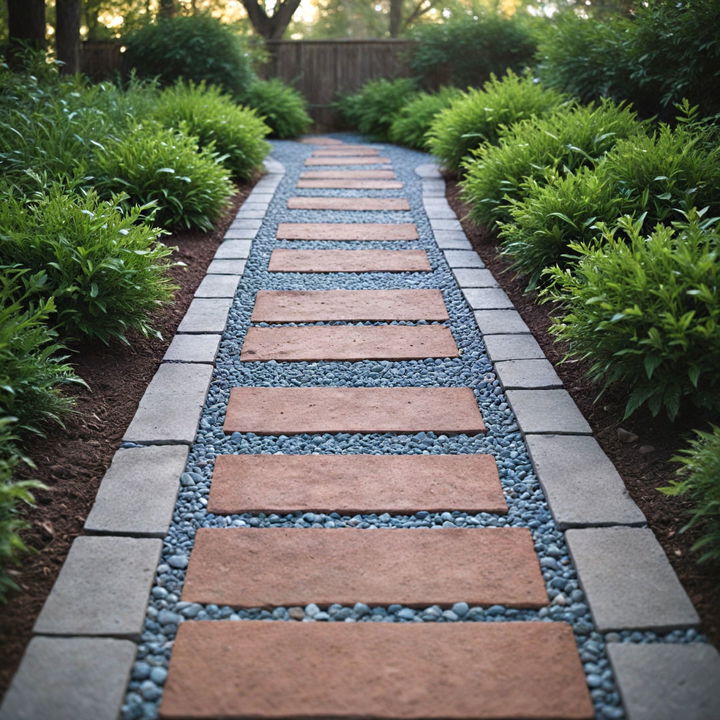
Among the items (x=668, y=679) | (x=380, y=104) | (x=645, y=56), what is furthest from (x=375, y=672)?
(x=380, y=104)

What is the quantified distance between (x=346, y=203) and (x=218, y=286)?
6.72ft

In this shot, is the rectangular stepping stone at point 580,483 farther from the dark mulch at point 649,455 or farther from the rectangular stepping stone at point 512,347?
the rectangular stepping stone at point 512,347

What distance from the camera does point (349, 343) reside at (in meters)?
3.27

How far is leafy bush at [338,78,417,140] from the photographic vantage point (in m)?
9.38

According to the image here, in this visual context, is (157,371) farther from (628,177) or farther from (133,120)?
(133,120)

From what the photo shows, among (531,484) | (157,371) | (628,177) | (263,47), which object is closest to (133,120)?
(157,371)

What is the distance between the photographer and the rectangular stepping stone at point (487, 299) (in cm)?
361

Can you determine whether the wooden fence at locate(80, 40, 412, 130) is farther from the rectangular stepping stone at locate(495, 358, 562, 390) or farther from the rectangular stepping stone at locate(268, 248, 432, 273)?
the rectangular stepping stone at locate(495, 358, 562, 390)

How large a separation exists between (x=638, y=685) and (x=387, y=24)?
19771 millimetres

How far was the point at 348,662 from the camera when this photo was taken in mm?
1635

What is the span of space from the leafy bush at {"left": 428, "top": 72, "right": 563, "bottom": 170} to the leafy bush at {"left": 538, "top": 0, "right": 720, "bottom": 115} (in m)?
0.34

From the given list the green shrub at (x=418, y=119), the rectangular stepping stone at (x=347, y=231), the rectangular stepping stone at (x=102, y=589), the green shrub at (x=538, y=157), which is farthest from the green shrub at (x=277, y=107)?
the rectangular stepping stone at (x=102, y=589)

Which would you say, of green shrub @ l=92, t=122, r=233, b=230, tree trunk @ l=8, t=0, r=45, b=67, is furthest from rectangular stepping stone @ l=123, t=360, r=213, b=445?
tree trunk @ l=8, t=0, r=45, b=67

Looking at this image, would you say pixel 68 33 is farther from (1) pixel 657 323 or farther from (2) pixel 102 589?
(2) pixel 102 589
